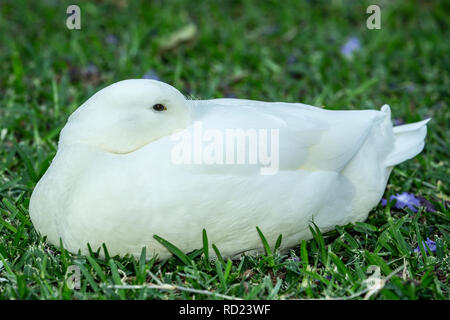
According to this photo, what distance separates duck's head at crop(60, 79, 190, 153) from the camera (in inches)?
88.6

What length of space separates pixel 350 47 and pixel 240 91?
101 centimetres

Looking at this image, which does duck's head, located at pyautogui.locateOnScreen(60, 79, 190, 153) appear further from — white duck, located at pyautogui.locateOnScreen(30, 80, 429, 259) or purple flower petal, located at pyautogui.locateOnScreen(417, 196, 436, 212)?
purple flower petal, located at pyautogui.locateOnScreen(417, 196, 436, 212)

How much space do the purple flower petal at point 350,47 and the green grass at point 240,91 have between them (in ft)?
0.17

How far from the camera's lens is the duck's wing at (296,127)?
2.32 m

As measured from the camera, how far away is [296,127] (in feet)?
7.88
